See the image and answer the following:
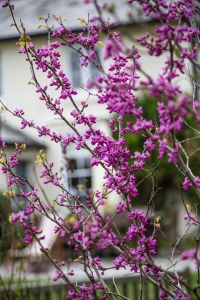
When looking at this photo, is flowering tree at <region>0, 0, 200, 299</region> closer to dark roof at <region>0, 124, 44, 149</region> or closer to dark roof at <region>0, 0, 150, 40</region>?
dark roof at <region>0, 124, 44, 149</region>

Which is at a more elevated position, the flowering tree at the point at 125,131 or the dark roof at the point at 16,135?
the dark roof at the point at 16,135

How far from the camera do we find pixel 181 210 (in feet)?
Result: 54.2

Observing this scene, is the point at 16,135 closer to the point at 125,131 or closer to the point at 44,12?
the point at 44,12

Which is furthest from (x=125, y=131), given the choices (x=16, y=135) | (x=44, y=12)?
(x=44, y=12)

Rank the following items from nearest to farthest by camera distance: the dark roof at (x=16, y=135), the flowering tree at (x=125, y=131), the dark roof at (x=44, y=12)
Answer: the flowering tree at (x=125, y=131) < the dark roof at (x=16, y=135) < the dark roof at (x=44, y=12)

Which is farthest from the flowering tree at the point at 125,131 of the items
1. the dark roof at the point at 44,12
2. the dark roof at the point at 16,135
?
the dark roof at the point at 44,12

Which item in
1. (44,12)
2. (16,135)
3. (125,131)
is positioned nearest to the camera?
(125,131)

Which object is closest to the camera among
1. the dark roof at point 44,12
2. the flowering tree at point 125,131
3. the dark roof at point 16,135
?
the flowering tree at point 125,131

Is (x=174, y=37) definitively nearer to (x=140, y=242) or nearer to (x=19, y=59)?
(x=140, y=242)

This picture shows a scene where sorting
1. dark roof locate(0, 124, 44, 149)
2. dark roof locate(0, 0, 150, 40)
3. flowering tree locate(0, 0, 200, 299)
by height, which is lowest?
flowering tree locate(0, 0, 200, 299)

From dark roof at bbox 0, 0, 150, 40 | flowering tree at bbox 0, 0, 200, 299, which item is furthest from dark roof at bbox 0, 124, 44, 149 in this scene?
flowering tree at bbox 0, 0, 200, 299

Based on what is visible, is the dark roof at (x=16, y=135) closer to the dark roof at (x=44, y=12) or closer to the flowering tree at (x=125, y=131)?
the dark roof at (x=44, y=12)

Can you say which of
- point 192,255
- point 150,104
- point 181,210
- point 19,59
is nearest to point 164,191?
point 181,210

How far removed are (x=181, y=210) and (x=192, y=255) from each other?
14.9 meters
